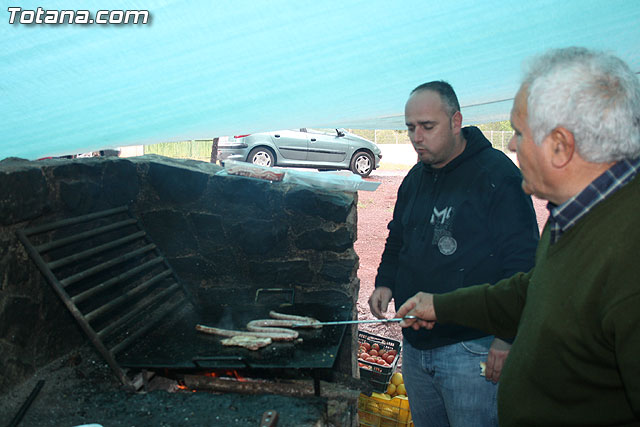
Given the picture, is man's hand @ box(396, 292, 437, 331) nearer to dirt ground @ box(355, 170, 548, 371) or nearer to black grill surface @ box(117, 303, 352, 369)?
black grill surface @ box(117, 303, 352, 369)

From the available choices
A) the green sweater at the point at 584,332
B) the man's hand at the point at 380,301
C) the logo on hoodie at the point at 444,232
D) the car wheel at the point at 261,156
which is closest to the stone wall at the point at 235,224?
the man's hand at the point at 380,301

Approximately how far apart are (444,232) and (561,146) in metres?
1.31

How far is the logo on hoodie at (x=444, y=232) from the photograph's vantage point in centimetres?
253

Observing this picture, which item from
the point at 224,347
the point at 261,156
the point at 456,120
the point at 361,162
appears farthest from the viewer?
the point at 361,162

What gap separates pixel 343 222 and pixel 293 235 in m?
0.40

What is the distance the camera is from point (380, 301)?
9.68 feet

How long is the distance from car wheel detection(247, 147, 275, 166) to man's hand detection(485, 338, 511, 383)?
1222 centimetres

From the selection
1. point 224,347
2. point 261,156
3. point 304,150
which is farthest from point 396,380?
point 304,150

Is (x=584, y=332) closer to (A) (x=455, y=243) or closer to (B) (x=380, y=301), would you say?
(A) (x=455, y=243)

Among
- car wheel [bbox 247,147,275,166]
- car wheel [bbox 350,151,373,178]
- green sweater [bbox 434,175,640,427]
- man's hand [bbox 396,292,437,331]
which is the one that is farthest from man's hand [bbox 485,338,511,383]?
car wheel [bbox 350,151,373,178]

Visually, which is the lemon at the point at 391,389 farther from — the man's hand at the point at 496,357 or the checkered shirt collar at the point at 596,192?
the checkered shirt collar at the point at 596,192

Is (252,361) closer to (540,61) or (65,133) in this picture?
(65,133)

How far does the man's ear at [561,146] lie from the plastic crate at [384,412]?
10.7ft

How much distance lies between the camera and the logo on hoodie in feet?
8.31
